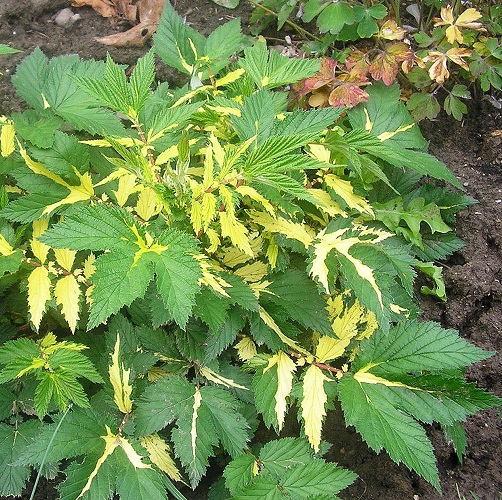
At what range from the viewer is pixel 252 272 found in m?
1.51

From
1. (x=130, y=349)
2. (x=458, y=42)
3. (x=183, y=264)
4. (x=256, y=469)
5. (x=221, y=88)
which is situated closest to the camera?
(x=183, y=264)

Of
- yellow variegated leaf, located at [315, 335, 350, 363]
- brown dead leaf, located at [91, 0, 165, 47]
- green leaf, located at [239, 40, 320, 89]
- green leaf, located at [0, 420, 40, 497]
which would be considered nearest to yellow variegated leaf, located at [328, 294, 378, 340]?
yellow variegated leaf, located at [315, 335, 350, 363]

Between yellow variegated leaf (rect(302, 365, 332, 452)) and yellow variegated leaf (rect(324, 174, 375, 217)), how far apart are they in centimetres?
45

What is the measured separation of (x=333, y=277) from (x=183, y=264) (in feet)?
1.33

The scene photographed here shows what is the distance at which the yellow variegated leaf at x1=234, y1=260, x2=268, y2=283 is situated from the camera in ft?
4.95

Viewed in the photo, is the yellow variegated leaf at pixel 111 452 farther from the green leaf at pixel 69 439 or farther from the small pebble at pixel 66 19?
the small pebble at pixel 66 19

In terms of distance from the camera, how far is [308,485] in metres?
1.32

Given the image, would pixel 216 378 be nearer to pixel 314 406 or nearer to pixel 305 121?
pixel 314 406

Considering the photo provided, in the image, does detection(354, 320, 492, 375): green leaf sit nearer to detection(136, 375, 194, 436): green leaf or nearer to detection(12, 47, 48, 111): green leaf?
detection(136, 375, 194, 436): green leaf

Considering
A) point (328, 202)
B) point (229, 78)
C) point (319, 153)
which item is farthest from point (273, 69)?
point (328, 202)

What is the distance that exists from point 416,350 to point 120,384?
0.69 meters

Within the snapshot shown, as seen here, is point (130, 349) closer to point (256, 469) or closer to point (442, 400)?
point (256, 469)

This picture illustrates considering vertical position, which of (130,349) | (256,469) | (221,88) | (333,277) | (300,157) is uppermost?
(300,157)

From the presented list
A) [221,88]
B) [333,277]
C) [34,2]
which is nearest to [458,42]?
[221,88]
